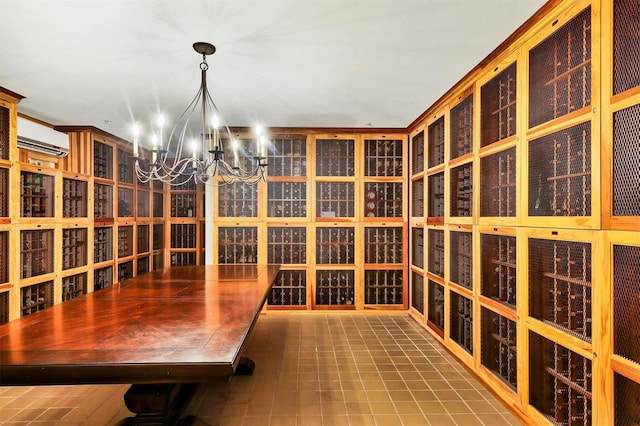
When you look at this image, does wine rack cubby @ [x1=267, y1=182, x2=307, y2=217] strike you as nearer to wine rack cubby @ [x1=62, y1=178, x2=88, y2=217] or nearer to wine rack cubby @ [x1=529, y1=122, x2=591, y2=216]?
wine rack cubby @ [x1=62, y1=178, x2=88, y2=217]

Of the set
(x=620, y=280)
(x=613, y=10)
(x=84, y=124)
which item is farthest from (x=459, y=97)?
(x=84, y=124)

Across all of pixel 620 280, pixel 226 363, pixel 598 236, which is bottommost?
pixel 226 363

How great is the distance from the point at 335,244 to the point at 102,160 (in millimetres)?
3576

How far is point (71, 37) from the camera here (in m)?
2.22

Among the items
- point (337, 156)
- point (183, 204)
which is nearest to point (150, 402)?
point (337, 156)

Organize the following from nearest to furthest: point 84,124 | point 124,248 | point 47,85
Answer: point 47,85
point 84,124
point 124,248

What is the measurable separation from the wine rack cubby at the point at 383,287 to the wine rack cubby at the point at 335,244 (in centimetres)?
40

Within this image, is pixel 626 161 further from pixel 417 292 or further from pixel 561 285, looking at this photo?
pixel 417 292

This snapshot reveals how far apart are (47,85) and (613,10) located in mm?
4165

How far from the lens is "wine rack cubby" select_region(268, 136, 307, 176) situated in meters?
4.77

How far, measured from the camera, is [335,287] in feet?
15.7

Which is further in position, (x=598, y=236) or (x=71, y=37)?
(x=71, y=37)

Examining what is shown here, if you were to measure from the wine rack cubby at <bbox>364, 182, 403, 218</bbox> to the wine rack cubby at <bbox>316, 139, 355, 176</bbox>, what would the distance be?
38cm

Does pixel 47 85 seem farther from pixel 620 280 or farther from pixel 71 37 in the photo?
pixel 620 280
